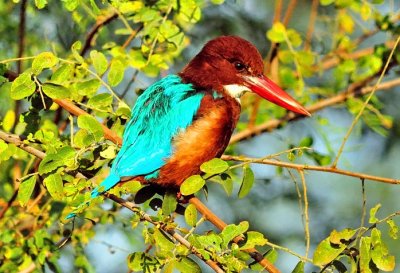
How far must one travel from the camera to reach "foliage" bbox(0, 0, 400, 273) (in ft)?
7.48

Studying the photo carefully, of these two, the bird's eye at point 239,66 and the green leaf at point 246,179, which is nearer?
the green leaf at point 246,179

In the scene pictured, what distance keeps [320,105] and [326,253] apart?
1451mm

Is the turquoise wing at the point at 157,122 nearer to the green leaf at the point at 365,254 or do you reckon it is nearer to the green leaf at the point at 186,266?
the green leaf at the point at 186,266

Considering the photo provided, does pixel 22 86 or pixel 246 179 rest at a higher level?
pixel 22 86

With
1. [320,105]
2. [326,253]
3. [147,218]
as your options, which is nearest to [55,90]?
[147,218]

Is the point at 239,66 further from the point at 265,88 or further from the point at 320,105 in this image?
the point at 320,105

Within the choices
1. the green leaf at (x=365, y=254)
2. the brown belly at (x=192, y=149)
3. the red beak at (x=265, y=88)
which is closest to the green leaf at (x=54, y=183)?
the brown belly at (x=192, y=149)

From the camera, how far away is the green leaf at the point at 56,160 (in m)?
2.29

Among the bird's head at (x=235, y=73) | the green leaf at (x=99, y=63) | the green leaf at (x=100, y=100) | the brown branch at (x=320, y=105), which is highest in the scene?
the green leaf at (x=99, y=63)

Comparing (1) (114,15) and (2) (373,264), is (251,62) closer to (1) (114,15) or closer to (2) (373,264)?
(1) (114,15)

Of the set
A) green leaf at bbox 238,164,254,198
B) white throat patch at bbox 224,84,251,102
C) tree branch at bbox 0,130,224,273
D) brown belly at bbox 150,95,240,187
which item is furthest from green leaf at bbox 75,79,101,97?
white throat patch at bbox 224,84,251,102

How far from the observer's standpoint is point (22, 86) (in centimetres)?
239

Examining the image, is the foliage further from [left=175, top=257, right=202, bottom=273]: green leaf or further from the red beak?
the red beak

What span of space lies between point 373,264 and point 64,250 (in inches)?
75.0
